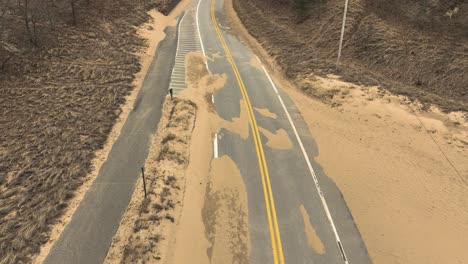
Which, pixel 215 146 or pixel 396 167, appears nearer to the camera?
pixel 396 167

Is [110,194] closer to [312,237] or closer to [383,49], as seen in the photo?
[312,237]

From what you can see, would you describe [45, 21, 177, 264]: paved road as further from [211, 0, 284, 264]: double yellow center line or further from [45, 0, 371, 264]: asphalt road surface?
[211, 0, 284, 264]: double yellow center line

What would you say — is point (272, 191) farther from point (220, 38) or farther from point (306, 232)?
point (220, 38)

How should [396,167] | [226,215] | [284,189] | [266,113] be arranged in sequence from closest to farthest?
[226,215] → [284,189] → [396,167] → [266,113]

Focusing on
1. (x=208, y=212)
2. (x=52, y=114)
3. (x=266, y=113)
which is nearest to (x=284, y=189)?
(x=208, y=212)

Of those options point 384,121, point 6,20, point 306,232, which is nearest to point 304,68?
point 384,121

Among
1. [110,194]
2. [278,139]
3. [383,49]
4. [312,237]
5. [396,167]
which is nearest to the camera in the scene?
[312,237]

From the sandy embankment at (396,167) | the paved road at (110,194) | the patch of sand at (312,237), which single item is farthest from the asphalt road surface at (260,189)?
the sandy embankment at (396,167)
